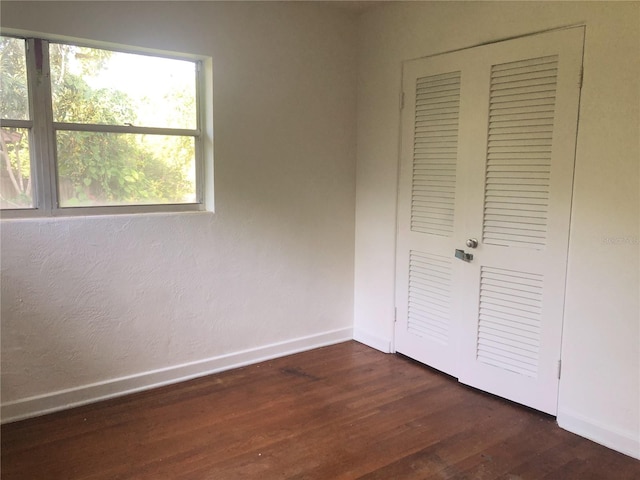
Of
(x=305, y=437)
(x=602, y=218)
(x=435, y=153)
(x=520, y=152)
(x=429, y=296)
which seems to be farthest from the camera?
(x=429, y=296)

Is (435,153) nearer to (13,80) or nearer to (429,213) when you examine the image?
(429,213)

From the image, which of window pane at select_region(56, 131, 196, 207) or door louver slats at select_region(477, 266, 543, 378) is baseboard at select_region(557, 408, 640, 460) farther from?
window pane at select_region(56, 131, 196, 207)

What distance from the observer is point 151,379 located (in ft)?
9.82

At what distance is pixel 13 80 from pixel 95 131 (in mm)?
449

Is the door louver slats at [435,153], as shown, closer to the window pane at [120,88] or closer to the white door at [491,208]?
the white door at [491,208]

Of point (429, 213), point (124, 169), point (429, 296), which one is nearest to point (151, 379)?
point (124, 169)

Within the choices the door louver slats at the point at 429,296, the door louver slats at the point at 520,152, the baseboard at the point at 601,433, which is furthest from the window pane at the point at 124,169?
the baseboard at the point at 601,433

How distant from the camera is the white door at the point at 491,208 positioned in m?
2.55

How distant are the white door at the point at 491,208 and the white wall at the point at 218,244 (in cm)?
64

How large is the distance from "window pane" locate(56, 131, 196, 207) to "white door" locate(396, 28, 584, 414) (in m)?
1.51

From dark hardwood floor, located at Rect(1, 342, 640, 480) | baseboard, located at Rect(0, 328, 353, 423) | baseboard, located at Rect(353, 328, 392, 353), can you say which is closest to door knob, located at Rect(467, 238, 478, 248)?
dark hardwood floor, located at Rect(1, 342, 640, 480)

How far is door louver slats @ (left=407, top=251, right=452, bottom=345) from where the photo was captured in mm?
3150

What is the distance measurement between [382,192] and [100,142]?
6.26 ft

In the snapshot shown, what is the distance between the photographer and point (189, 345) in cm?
313
